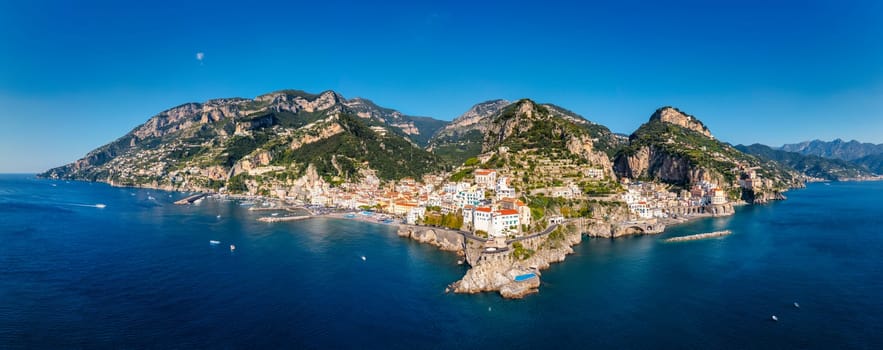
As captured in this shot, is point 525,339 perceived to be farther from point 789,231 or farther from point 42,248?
point 789,231

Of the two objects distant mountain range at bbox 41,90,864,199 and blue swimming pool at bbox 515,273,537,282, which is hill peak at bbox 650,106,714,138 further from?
blue swimming pool at bbox 515,273,537,282

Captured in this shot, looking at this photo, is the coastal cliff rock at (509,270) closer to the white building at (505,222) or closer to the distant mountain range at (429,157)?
the white building at (505,222)

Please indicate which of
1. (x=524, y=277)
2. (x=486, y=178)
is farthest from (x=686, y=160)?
(x=524, y=277)

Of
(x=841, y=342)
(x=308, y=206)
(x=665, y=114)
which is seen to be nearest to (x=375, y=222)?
(x=308, y=206)

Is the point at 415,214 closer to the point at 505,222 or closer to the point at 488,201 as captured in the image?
the point at 488,201

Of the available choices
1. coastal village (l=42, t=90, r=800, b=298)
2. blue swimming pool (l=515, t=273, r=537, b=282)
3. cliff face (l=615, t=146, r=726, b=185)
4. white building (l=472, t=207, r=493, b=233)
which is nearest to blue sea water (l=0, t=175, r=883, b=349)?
blue swimming pool (l=515, t=273, r=537, b=282)

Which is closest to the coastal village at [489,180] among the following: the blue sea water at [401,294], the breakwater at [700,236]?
the blue sea water at [401,294]
